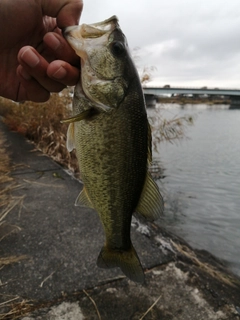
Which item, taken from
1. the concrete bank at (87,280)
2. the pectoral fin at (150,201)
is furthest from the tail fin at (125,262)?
the concrete bank at (87,280)

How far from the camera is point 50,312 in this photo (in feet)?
8.09

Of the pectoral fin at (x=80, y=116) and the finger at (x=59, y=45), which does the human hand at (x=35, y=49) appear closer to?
the finger at (x=59, y=45)

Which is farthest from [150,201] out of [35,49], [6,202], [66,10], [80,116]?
[6,202]

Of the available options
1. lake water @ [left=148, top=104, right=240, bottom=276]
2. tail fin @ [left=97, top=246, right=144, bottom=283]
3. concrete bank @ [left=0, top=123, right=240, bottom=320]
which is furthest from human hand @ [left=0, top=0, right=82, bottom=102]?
lake water @ [left=148, top=104, right=240, bottom=276]

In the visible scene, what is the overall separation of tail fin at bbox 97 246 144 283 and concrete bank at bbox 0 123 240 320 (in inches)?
24.5

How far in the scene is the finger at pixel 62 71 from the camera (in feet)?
6.29

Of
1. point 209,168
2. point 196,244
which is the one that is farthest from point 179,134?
point 196,244

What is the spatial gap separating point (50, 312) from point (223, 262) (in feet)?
13.0

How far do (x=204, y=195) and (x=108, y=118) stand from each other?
7.80 metres

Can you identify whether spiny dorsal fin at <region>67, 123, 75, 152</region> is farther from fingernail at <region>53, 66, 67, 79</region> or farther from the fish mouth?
the fish mouth

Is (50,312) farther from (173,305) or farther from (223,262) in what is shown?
(223,262)

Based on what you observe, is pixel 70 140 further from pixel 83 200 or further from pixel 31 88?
pixel 31 88

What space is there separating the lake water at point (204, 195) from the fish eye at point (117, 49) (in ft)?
15.2

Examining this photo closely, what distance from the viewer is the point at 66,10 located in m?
2.11
